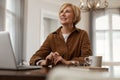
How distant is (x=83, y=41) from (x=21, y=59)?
298 centimetres

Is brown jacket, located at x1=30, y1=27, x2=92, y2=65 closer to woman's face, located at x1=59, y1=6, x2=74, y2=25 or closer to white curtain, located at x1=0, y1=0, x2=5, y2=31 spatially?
woman's face, located at x1=59, y1=6, x2=74, y2=25

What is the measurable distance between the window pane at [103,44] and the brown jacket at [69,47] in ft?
16.0

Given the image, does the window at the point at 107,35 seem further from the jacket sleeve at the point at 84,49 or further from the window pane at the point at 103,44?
the jacket sleeve at the point at 84,49

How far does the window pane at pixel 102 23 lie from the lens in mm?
6848

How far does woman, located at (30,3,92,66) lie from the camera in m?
1.87

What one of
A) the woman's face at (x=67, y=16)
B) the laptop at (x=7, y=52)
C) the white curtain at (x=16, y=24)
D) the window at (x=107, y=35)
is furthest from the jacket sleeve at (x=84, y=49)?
the window at (x=107, y=35)

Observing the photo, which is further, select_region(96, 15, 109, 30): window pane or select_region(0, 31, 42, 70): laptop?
select_region(96, 15, 109, 30): window pane

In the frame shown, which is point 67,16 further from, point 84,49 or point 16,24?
point 16,24

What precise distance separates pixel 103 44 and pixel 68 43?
498cm

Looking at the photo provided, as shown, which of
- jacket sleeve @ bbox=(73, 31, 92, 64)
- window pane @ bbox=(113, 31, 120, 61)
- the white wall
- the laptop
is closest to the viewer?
the laptop

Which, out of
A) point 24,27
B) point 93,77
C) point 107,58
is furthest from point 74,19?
point 107,58

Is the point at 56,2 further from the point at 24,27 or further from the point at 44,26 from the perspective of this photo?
the point at 24,27

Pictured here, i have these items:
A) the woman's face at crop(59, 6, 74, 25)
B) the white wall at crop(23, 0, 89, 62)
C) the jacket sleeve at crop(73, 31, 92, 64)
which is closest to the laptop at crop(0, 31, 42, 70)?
the jacket sleeve at crop(73, 31, 92, 64)

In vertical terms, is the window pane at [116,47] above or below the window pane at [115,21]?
below
